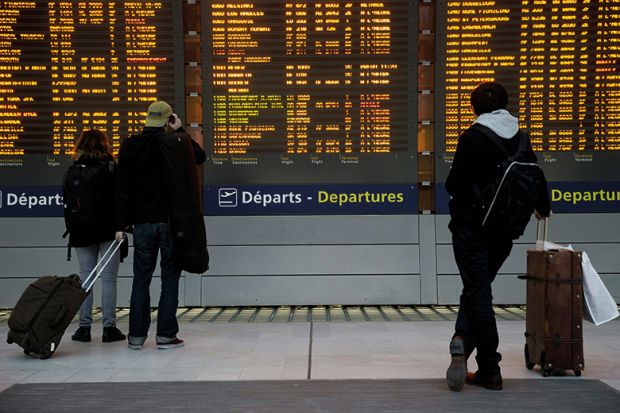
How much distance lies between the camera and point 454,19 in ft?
26.6

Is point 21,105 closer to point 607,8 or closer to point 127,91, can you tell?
point 127,91

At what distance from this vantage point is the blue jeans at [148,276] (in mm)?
5809

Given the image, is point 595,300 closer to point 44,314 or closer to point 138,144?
point 138,144

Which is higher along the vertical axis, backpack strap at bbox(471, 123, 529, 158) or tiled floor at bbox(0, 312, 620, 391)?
backpack strap at bbox(471, 123, 529, 158)

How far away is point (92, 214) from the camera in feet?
20.0

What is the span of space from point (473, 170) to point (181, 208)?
2354mm

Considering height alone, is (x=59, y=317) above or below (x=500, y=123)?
below

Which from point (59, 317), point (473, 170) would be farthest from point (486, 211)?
point (59, 317)

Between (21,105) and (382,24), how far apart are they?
4.08 metres

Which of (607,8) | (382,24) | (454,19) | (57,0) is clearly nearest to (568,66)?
(607,8)

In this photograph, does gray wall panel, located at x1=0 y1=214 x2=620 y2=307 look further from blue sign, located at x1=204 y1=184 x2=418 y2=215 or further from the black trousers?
the black trousers

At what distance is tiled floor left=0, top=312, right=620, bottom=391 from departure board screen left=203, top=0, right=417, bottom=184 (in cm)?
193

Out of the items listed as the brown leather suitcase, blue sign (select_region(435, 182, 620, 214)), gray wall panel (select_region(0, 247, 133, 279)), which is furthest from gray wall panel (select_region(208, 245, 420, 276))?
the brown leather suitcase

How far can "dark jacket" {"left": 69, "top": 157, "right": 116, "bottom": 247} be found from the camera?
243 inches
